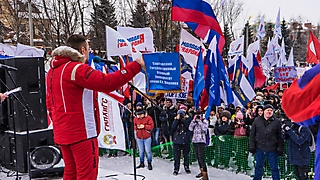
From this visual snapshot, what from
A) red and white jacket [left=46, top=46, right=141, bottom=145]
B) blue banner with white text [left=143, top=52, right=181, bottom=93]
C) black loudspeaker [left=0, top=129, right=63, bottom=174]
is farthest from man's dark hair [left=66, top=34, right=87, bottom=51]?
blue banner with white text [left=143, top=52, right=181, bottom=93]

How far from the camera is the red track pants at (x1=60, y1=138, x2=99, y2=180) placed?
11.1 ft


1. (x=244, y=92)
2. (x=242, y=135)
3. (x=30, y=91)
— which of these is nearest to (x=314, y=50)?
(x=244, y=92)

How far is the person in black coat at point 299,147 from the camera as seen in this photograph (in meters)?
6.88

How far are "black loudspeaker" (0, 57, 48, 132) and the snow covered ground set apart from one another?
118 cm

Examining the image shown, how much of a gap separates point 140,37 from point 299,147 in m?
5.55

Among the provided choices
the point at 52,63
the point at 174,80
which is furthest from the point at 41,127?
the point at 52,63

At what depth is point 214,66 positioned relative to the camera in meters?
8.30

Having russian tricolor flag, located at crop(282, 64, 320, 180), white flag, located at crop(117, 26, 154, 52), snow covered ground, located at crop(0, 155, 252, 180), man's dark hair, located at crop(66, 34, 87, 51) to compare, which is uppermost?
white flag, located at crop(117, 26, 154, 52)

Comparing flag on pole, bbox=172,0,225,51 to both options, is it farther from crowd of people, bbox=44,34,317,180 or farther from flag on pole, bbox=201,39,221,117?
crowd of people, bbox=44,34,317,180

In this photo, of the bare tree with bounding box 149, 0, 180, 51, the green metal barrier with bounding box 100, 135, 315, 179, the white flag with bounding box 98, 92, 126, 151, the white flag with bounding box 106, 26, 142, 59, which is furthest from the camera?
the bare tree with bounding box 149, 0, 180, 51

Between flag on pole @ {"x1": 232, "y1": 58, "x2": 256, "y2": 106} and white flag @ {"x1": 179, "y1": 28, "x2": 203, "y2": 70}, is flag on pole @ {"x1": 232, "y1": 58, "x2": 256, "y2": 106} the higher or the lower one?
the lower one

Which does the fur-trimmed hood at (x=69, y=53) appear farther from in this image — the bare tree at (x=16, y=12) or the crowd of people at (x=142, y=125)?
the bare tree at (x=16, y=12)

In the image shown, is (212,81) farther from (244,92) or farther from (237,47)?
(237,47)

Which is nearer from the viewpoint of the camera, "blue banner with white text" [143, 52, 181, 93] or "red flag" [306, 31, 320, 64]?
"blue banner with white text" [143, 52, 181, 93]
